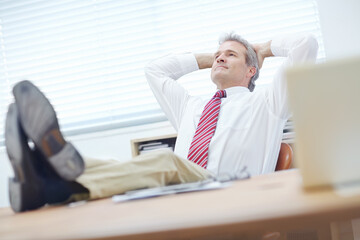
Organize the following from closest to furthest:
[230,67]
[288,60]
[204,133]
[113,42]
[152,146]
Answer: [204,133] → [288,60] → [230,67] → [152,146] → [113,42]

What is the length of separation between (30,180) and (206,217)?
549 mm

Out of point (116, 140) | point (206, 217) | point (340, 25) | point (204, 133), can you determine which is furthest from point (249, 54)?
point (206, 217)

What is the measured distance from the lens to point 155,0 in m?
3.39

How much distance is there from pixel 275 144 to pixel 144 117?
151 centimetres

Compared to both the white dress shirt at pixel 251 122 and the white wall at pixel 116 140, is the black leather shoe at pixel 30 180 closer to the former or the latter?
the white dress shirt at pixel 251 122

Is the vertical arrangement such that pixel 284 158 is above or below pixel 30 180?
below

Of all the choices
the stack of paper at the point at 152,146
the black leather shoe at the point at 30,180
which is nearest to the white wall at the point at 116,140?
the stack of paper at the point at 152,146

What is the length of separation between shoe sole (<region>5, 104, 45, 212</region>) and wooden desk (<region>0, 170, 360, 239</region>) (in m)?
0.20

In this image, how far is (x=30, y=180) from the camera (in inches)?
36.8

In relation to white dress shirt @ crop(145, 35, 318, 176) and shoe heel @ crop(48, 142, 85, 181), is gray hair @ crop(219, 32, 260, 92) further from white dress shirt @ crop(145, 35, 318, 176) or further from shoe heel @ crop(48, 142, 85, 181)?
shoe heel @ crop(48, 142, 85, 181)

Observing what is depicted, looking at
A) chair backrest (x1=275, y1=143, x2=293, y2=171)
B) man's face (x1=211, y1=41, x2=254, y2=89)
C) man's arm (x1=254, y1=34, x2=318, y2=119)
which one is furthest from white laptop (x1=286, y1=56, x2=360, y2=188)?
man's face (x1=211, y1=41, x2=254, y2=89)

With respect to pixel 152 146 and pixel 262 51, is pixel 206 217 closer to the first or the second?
pixel 262 51

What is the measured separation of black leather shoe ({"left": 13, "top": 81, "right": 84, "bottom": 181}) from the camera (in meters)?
0.87

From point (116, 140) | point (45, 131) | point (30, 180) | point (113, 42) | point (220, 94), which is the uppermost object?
point (113, 42)
